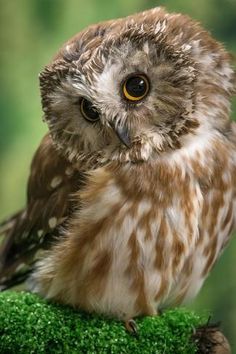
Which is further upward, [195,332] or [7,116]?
[7,116]

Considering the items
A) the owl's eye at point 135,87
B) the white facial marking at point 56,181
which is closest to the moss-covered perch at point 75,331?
the white facial marking at point 56,181

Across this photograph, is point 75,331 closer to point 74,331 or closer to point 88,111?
point 74,331

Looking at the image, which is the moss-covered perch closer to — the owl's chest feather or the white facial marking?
the owl's chest feather

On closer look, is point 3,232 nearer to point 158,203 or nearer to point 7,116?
point 158,203

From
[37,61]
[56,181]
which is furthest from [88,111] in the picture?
[37,61]

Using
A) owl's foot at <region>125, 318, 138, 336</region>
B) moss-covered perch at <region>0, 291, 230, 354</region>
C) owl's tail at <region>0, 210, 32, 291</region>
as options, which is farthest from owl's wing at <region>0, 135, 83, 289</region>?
owl's foot at <region>125, 318, 138, 336</region>

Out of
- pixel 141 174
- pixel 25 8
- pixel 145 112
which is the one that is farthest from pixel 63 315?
pixel 25 8
